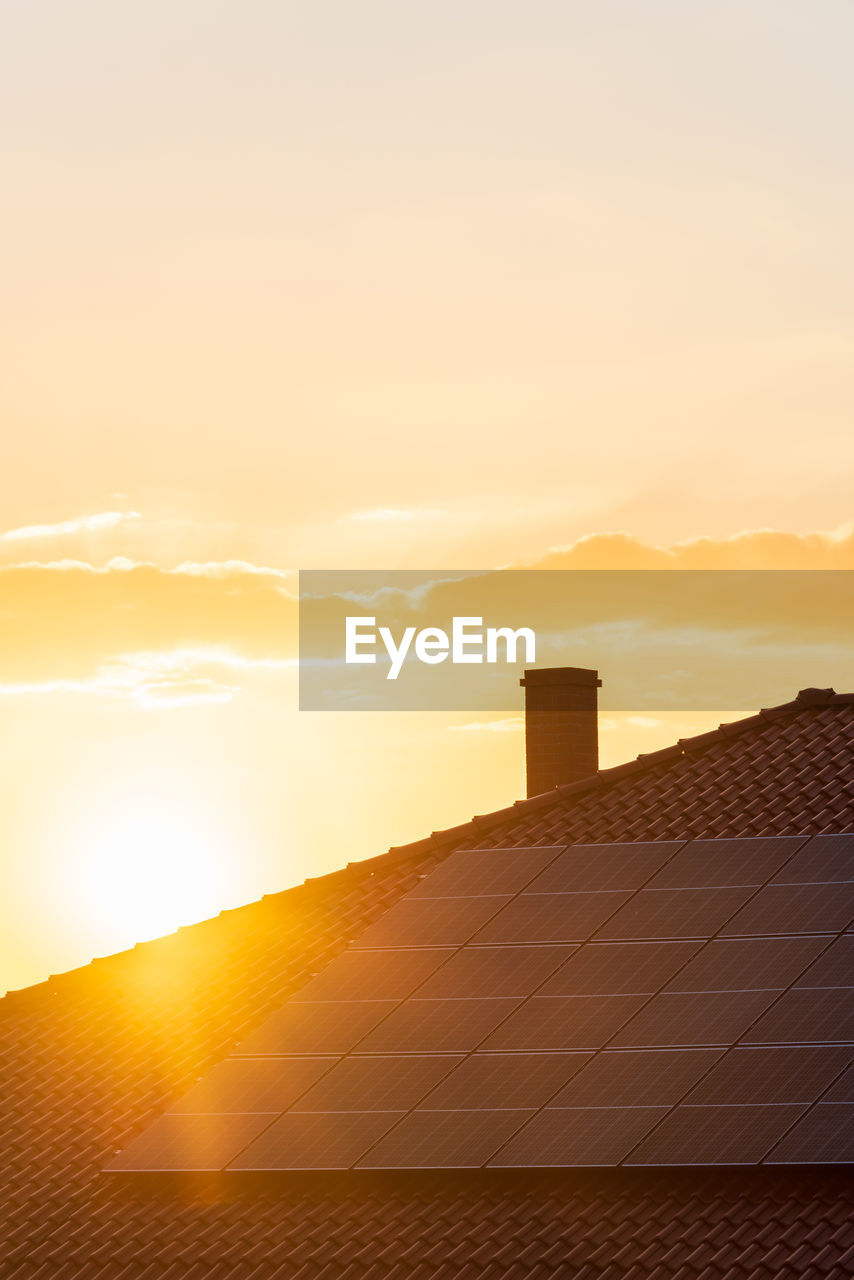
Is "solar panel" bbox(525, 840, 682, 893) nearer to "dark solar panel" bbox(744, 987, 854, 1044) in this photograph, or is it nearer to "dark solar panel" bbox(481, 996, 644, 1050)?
"dark solar panel" bbox(481, 996, 644, 1050)

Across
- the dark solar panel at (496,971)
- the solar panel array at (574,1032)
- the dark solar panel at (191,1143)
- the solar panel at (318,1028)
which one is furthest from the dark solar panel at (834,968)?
the dark solar panel at (191,1143)

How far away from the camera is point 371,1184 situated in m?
16.6

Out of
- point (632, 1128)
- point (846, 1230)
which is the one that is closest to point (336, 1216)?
point (632, 1128)

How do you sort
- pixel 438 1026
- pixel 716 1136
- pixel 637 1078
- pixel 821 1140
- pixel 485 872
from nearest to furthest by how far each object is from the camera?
pixel 821 1140 < pixel 716 1136 < pixel 637 1078 < pixel 438 1026 < pixel 485 872

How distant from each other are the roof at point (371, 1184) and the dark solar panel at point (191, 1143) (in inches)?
12.8

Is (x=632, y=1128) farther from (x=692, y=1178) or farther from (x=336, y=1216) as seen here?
(x=336, y=1216)

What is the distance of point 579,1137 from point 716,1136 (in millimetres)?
1227

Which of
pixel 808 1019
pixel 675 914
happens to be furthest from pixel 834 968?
pixel 675 914

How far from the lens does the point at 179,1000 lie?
20.9 m

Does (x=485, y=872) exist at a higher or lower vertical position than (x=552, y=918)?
higher

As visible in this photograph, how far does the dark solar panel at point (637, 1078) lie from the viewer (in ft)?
52.6

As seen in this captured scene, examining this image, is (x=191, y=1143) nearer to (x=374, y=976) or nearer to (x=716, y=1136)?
(x=374, y=976)

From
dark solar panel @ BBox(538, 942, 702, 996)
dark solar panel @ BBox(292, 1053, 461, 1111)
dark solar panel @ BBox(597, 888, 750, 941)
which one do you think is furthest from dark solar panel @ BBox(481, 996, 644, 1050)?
dark solar panel @ BBox(597, 888, 750, 941)

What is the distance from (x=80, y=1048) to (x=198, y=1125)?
3752mm
